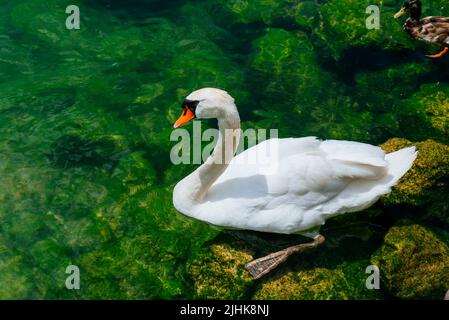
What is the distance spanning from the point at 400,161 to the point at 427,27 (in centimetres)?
361

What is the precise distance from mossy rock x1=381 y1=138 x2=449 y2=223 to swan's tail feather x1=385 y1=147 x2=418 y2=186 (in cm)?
38

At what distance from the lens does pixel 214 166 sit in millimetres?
6438

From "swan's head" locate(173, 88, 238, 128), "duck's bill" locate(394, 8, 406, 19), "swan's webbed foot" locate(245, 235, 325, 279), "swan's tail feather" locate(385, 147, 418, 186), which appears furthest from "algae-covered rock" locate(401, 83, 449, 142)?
"swan's head" locate(173, 88, 238, 128)

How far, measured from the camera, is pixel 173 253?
646 centimetres

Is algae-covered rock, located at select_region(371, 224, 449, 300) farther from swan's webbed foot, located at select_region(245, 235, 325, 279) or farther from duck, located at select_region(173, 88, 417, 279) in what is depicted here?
swan's webbed foot, located at select_region(245, 235, 325, 279)

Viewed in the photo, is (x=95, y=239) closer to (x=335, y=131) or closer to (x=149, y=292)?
(x=149, y=292)

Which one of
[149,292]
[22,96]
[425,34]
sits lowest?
[149,292]

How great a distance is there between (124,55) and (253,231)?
402 cm

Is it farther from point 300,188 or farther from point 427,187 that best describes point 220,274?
point 427,187

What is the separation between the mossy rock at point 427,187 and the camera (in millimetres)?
6785

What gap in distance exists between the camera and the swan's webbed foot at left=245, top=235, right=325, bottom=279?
6191mm

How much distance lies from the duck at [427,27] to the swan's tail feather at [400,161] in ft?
10.7

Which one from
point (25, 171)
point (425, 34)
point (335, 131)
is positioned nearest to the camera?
point (25, 171)
